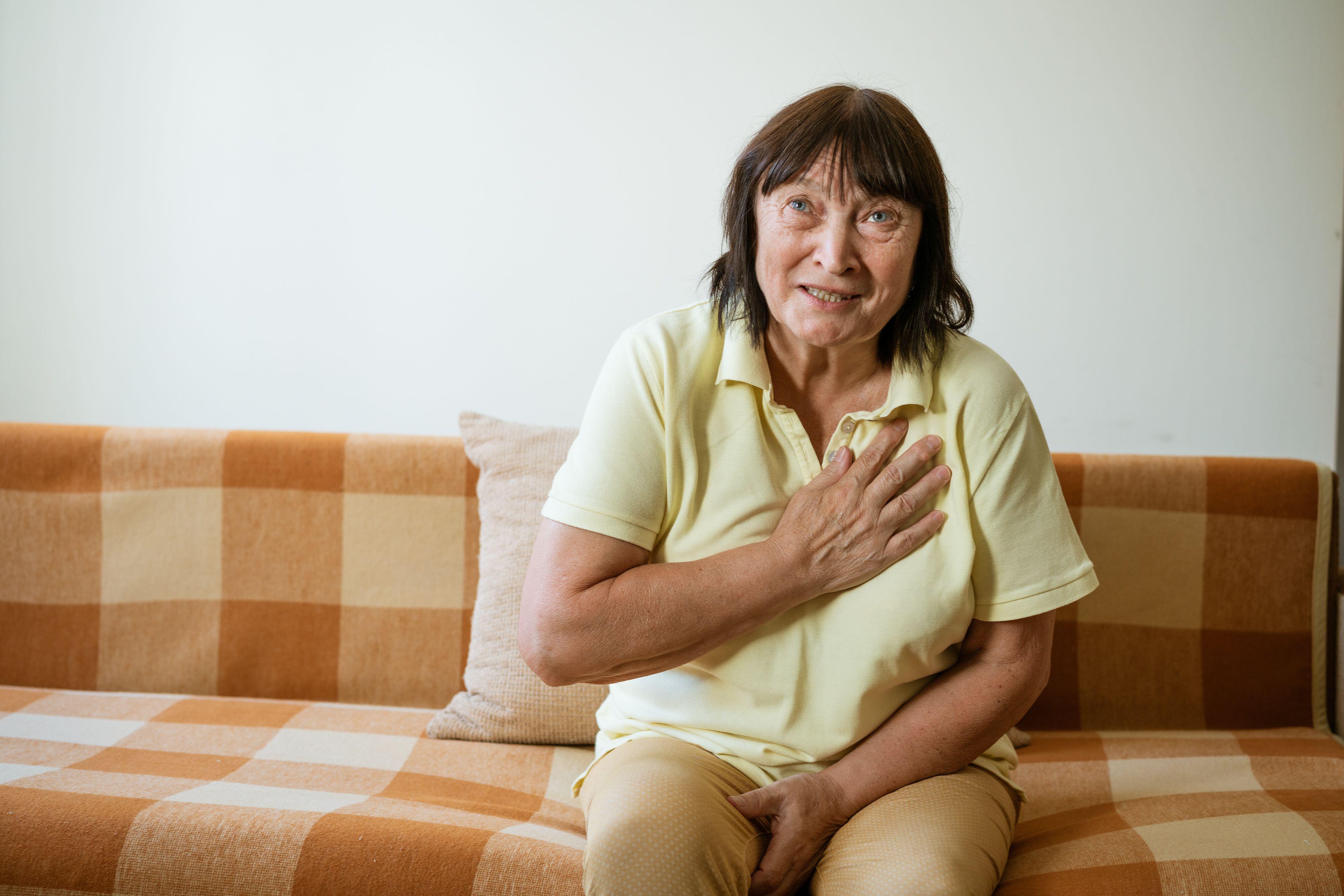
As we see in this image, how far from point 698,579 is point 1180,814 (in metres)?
0.79

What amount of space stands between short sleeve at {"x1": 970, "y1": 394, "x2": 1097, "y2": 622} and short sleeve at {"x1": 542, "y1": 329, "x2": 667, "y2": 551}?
1.28 ft

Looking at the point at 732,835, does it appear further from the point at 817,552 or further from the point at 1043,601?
the point at 1043,601

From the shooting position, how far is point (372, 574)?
1.72 meters

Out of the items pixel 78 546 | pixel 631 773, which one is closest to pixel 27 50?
pixel 78 546

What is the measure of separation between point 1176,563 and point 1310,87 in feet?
3.37

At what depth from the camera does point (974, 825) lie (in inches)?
41.5

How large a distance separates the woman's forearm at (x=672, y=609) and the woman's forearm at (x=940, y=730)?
21 cm

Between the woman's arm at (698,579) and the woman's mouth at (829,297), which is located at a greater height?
the woman's mouth at (829,297)

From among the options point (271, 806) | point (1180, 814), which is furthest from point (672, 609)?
point (1180, 814)

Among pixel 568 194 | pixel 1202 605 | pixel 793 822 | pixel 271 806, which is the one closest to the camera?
pixel 793 822

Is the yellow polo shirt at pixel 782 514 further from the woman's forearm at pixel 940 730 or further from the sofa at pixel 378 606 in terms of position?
the sofa at pixel 378 606

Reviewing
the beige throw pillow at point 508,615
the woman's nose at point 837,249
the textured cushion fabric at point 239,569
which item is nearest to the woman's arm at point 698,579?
the woman's nose at point 837,249

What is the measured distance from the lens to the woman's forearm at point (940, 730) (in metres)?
1.10

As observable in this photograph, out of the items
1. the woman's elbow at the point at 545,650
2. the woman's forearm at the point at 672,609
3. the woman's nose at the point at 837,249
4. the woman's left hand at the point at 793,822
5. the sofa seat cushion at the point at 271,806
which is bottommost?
the sofa seat cushion at the point at 271,806
